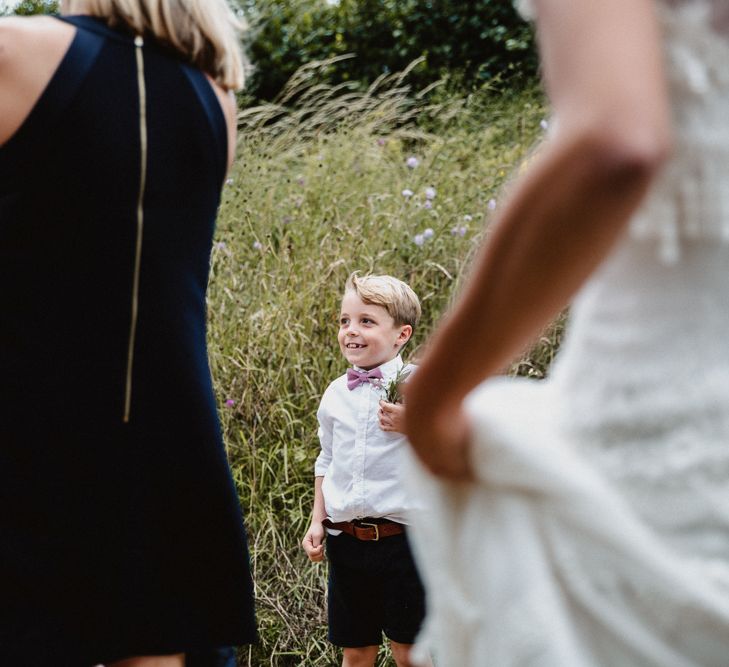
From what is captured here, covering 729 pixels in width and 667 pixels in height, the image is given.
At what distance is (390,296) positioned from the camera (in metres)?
3.26

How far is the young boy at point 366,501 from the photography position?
2998 mm

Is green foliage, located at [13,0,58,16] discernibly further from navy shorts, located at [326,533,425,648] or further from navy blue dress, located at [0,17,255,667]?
navy blue dress, located at [0,17,255,667]

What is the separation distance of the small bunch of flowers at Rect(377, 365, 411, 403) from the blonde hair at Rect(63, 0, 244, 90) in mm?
1319

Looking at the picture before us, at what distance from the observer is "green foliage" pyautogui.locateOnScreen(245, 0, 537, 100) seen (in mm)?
9641

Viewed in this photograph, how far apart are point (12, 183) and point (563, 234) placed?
114 cm

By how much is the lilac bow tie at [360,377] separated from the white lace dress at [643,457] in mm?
2205

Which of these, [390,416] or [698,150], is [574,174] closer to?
[698,150]

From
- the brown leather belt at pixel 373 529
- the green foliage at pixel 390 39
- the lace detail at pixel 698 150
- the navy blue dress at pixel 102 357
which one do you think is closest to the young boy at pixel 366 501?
the brown leather belt at pixel 373 529

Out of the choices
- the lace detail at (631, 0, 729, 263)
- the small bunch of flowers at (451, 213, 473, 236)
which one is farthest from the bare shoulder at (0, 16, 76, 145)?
the small bunch of flowers at (451, 213, 473, 236)

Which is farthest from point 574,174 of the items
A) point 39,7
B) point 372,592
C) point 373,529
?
point 39,7

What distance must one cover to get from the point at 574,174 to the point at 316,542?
Answer: 2.53 meters

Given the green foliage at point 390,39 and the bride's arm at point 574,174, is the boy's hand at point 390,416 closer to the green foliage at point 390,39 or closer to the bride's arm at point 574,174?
the bride's arm at point 574,174

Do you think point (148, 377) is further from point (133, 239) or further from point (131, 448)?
point (133, 239)

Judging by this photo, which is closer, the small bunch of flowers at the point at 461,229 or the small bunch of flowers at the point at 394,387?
the small bunch of flowers at the point at 394,387
